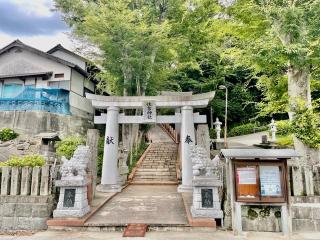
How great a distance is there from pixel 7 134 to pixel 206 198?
18.2m

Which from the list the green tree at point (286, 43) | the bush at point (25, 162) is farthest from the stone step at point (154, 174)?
the bush at point (25, 162)

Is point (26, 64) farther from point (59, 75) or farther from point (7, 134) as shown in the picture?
point (7, 134)

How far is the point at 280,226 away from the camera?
7.52 metres

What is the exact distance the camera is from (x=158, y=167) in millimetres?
19641

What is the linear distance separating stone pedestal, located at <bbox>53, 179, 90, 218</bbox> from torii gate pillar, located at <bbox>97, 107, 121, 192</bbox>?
5.09 meters

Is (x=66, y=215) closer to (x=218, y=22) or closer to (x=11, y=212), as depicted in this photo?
(x=11, y=212)

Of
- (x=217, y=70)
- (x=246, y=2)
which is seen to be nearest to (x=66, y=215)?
(x=246, y=2)

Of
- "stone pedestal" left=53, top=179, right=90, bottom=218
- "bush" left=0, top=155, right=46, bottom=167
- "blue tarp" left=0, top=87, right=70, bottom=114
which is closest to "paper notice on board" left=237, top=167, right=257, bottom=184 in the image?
"stone pedestal" left=53, top=179, right=90, bottom=218

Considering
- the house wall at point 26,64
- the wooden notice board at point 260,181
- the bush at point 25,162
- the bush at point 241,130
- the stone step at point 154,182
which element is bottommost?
the stone step at point 154,182

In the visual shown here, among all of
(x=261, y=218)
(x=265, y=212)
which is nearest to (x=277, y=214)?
(x=265, y=212)

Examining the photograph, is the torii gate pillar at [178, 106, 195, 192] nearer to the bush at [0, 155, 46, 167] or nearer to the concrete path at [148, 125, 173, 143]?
the bush at [0, 155, 46, 167]

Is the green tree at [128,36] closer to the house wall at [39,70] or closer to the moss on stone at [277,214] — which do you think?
the house wall at [39,70]

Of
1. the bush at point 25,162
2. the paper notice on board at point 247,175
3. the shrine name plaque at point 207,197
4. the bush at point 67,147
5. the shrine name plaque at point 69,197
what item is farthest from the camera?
the bush at point 67,147

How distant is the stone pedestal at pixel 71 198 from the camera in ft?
27.1
